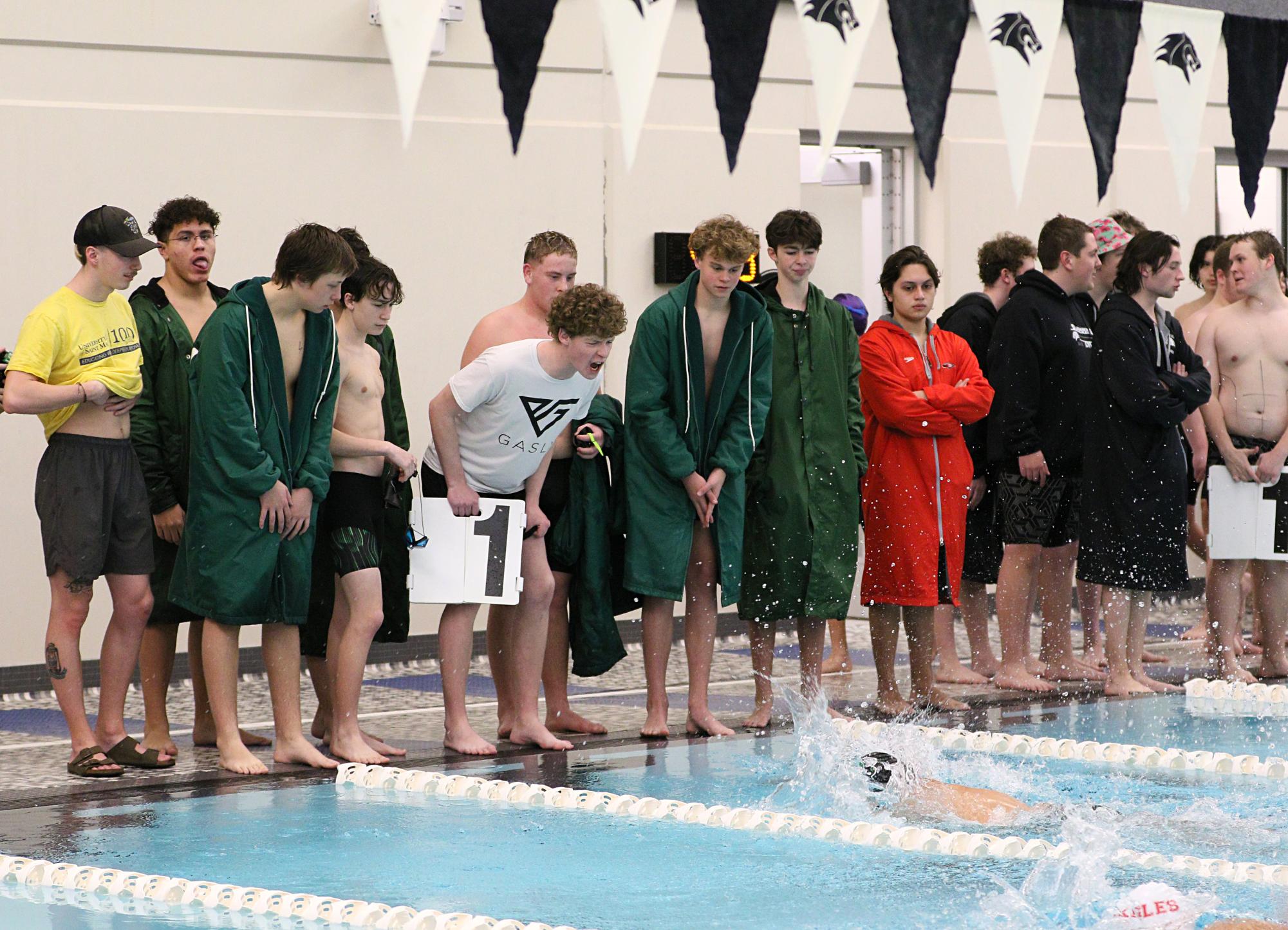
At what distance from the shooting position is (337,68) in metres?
9.10

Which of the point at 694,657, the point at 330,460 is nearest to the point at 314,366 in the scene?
the point at 330,460

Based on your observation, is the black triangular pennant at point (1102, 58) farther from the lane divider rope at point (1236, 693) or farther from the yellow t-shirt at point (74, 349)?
the yellow t-shirt at point (74, 349)

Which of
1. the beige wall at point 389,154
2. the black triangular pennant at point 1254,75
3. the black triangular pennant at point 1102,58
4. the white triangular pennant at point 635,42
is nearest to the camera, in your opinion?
the white triangular pennant at point 635,42

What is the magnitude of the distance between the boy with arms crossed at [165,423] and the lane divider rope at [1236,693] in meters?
4.03

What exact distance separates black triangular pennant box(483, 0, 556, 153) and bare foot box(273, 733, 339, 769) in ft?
7.98

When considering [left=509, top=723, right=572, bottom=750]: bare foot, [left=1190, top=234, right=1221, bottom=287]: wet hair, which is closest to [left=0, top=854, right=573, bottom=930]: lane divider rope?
[left=509, top=723, right=572, bottom=750]: bare foot

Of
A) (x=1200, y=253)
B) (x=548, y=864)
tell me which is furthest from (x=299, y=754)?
(x=1200, y=253)

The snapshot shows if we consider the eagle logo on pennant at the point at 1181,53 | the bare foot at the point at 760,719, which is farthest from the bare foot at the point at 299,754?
the eagle logo on pennant at the point at 1181,53

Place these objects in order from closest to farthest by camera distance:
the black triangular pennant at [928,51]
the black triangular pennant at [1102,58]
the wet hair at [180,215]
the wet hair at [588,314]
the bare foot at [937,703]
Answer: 1. the black triangular pennant at [928,51]
2. the black triangular pennant at [1102,58]
3. the wet hair at [588,314]
4. the wet hair at [180,215]
5. the bare foot at [937,703]

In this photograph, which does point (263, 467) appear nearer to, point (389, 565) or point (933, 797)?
point (389, 565)

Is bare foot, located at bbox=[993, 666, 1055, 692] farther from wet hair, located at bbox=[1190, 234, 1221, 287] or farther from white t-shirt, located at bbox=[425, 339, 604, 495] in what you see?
wet hair, located at bbox=[1190, 234, 1221, 287]

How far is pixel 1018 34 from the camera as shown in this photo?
19.7ft

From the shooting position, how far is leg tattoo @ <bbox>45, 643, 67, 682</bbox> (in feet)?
20.1

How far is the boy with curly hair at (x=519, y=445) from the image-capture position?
6367 millimetres
